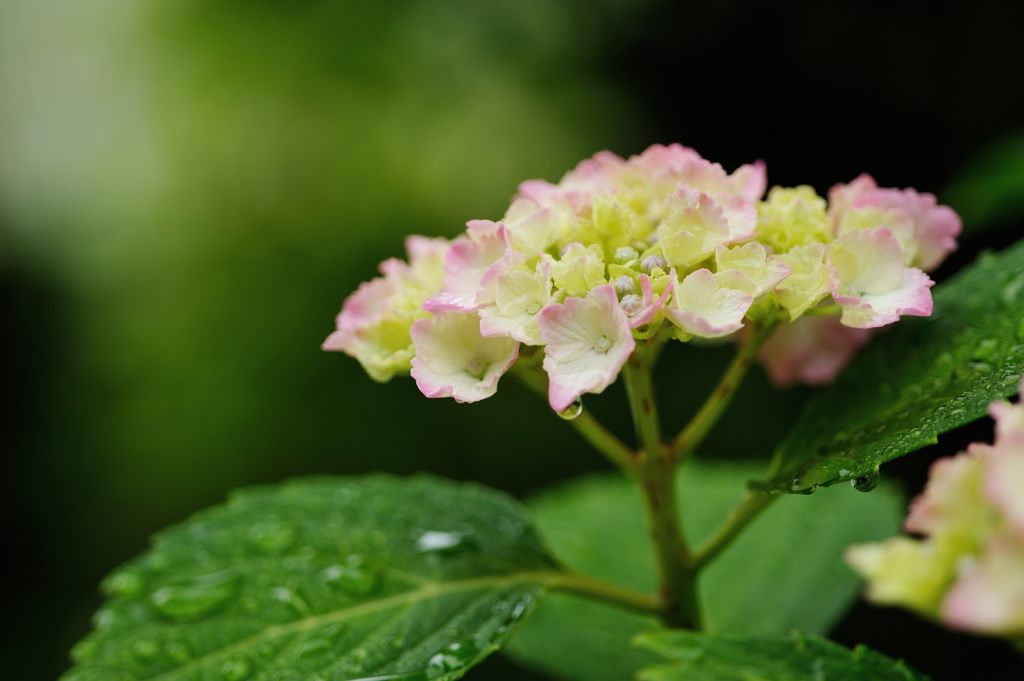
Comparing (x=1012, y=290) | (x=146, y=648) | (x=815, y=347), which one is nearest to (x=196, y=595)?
(x=146, y=648)

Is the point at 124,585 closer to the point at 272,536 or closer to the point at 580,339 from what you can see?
the point at 272,536

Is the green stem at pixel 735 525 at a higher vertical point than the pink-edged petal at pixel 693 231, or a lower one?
lower

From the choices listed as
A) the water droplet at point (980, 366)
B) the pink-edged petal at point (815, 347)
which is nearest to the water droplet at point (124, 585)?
the pink-edged petal at point (815, 347)

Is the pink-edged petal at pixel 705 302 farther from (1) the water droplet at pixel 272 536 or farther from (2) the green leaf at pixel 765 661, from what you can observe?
(1) the water droplet at pixel 272 536

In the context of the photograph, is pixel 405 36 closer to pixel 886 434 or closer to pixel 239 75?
pixel 239 75

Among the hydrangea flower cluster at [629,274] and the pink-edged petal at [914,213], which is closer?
the hydrangea flower cluster at [629,274]

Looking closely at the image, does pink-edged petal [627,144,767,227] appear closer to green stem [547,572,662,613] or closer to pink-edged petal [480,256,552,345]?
pink-edged petal [480,256,552,345]

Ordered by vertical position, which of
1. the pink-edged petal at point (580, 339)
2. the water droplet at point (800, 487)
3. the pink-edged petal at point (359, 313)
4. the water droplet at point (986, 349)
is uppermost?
the pink-edged petal at point (359, 313)
